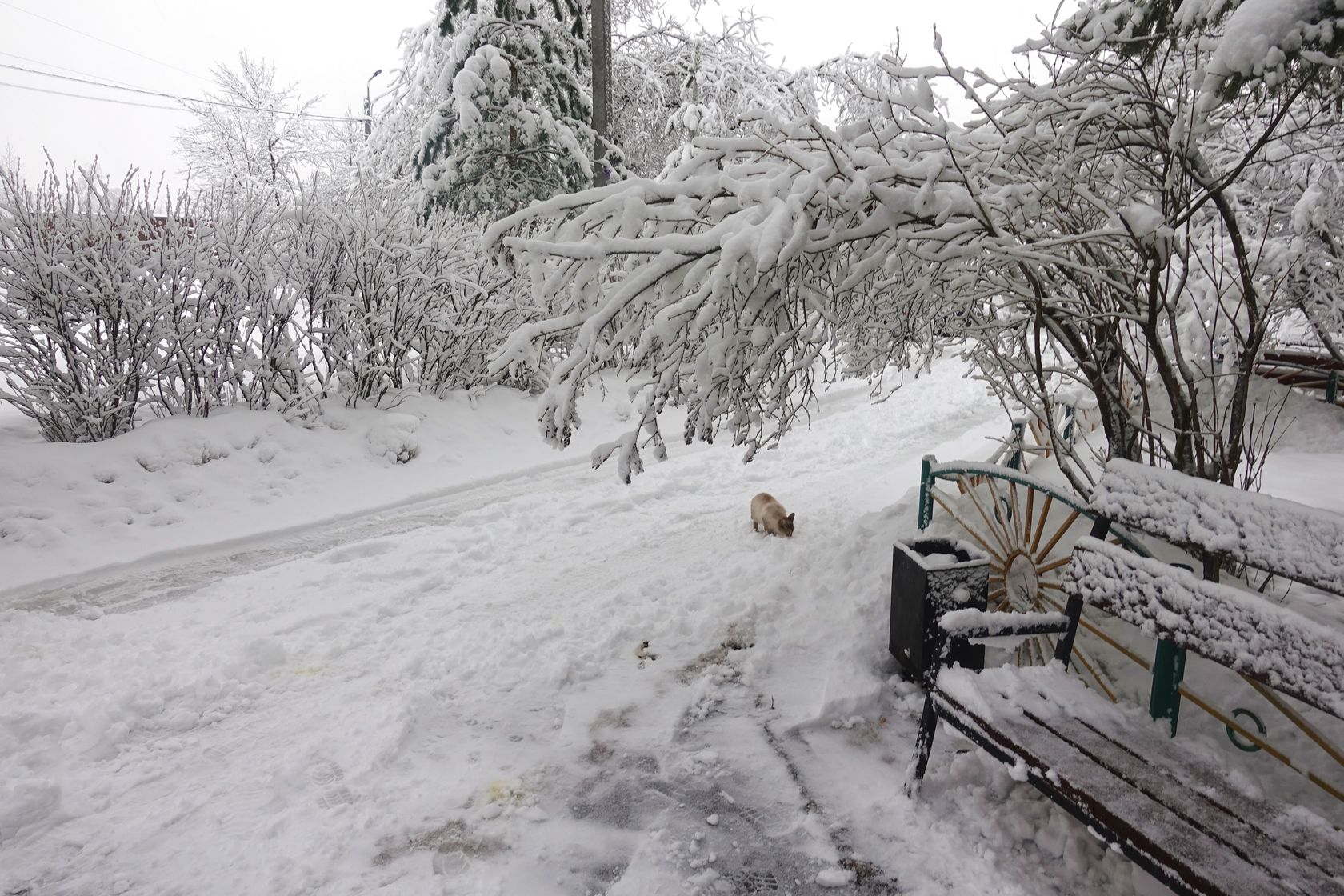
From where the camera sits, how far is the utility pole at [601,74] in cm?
1026

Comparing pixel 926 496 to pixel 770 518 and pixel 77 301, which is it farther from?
pixel 77 301

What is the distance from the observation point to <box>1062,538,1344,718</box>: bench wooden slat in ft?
6.53

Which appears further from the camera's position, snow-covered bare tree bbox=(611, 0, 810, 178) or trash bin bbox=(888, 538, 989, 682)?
snow-covered bare tree bbox=(611, 0, 810, 178)

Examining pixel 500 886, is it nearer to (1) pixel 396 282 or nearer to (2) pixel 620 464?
(2) pixel 620 464

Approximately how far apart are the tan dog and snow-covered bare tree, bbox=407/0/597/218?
6828 mm

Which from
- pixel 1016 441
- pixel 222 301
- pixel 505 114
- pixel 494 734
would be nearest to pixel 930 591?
pixel 494 734

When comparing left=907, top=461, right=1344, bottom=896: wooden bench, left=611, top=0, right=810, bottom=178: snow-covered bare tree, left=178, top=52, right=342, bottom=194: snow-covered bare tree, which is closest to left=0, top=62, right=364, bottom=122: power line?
left=178, top=52, right=342, bottom=194: snow-covered bare tree

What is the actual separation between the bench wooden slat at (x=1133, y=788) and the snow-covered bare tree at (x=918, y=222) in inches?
Answer: 56.6

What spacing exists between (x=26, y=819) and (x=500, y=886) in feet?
6.23

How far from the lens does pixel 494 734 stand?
312 centimetres

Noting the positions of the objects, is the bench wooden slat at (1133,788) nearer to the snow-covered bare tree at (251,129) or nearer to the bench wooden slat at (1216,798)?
the bench wooden slat at (1216,798)

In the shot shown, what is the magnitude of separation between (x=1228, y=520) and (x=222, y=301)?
8.37 meters

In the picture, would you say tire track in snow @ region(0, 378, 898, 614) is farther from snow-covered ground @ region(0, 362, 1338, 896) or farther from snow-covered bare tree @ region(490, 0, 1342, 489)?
snow-covered bare tree @ region(490, 0, 1342, 489)

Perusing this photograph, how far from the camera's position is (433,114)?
33.4 ft
